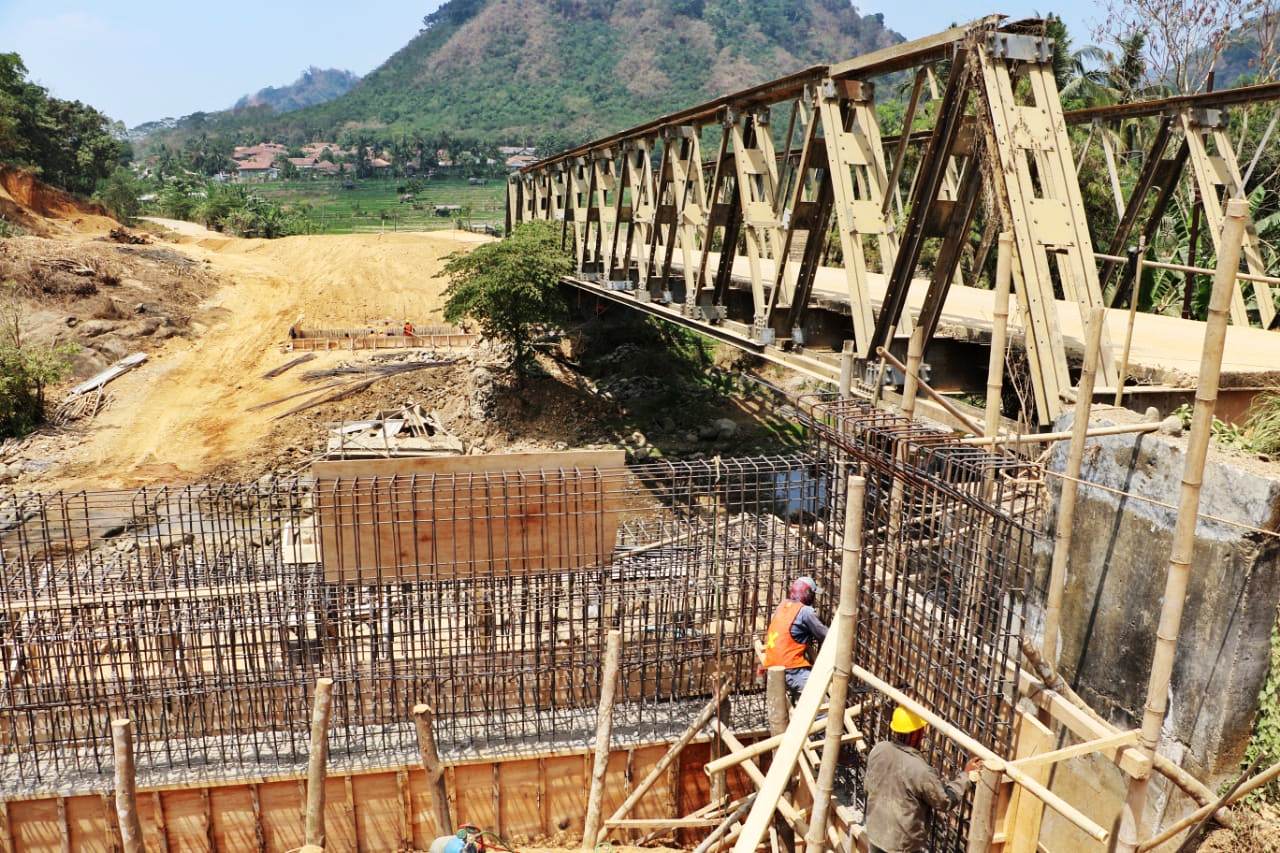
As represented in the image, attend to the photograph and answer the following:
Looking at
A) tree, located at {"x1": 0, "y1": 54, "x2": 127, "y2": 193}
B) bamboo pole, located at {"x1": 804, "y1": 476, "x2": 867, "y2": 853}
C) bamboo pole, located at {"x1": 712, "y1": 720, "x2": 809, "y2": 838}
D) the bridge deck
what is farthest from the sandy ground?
bamboo pole, located at {"x1": 804, "y1": 476, "x2": 867, "y2": 853}

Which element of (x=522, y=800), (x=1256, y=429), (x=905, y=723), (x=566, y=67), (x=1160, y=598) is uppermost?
(x=566, y=67)

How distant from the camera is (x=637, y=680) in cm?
949

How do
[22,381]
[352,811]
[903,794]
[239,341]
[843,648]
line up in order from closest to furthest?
[843,648] < [903,794] < [352,811] < [22,381] < [239,341]

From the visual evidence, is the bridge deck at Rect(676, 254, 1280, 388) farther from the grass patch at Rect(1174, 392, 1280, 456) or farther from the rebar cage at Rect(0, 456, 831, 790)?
the rebar cage at Rect(0, 456, 831, 790)

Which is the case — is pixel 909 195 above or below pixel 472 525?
above

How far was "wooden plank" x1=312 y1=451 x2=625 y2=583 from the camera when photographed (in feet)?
28.9

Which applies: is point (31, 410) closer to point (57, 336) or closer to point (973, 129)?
point (57, 336)

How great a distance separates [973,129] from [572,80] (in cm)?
15556

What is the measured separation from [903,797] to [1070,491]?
7.25ft

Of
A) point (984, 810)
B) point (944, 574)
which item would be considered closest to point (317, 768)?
point (984, 810)

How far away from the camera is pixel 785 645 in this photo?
25.2ft

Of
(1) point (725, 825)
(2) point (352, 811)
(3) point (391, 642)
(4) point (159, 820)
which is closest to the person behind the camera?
(1) point (725, 825)

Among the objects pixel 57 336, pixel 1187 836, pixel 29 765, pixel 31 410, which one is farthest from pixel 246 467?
pixel 1187 836

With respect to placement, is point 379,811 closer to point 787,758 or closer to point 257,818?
point 257,818
